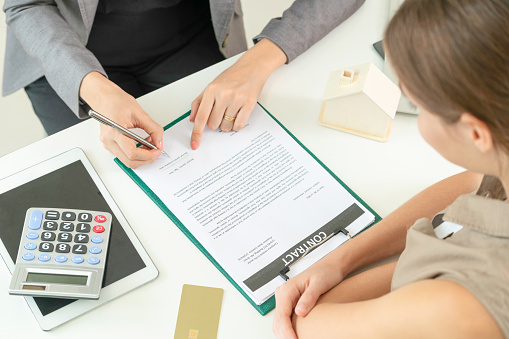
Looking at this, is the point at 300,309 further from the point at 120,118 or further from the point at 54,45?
the point at 54,45

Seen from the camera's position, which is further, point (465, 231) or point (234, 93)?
point (234, 93)

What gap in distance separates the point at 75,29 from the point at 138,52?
173 mm

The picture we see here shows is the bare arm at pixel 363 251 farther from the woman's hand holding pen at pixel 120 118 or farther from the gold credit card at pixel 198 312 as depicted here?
the woman's hand holding pen at pixel 120 118

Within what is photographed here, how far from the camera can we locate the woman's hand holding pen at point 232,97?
89cm

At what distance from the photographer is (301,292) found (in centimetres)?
73

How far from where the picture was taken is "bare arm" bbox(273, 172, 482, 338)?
707 millimetres

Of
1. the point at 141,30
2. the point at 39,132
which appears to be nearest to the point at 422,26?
the point at 141,30

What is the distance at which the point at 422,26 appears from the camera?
546mm

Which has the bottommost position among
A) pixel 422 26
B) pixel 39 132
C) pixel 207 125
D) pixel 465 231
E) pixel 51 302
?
pixel 39 132

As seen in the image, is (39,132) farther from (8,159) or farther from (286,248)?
(286,248)

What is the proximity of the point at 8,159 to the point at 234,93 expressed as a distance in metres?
0.39

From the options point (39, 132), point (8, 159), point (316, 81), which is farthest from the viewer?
point (39, 132)

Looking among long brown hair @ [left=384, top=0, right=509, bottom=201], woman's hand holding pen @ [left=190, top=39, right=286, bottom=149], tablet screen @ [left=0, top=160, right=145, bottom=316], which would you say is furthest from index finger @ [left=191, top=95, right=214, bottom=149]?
long brown hair @ [left=384, top=0, right=509, bottom=201]

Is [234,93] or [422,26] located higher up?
[422,26]
